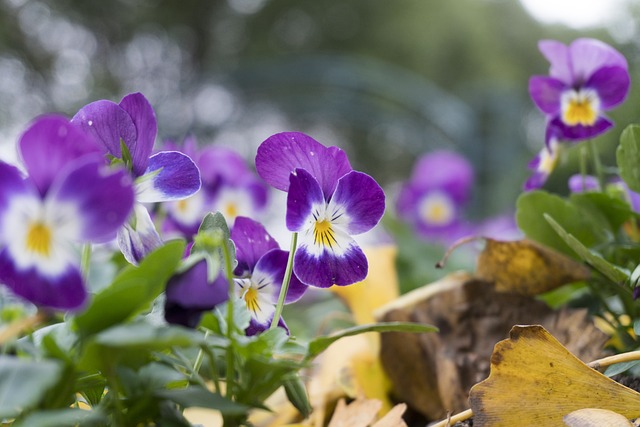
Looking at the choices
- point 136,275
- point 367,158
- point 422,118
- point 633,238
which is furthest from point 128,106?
point 367,158

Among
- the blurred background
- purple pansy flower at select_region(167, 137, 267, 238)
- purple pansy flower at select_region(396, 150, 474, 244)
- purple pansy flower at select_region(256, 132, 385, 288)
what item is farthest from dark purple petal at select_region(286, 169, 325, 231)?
the blurred background

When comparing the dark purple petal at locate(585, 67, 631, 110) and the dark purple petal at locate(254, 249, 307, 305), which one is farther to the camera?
the dark purple petal at locate(585, 67, 631, 110)

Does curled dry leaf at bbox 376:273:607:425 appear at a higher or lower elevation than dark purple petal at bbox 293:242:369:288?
lower

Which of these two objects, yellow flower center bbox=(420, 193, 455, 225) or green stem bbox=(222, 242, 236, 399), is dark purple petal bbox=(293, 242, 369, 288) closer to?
green stem bbox=(222, 242, 236, 399)

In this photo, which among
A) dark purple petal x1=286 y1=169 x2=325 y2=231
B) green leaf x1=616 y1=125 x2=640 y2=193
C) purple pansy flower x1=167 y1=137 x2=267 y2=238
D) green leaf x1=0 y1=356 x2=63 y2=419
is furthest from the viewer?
purple pansy flower x1=167 y1=137 x2=267 y2=238

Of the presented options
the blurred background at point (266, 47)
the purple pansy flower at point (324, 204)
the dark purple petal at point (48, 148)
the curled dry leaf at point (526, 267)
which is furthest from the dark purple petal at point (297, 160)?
the blurred background at point (266, 47)

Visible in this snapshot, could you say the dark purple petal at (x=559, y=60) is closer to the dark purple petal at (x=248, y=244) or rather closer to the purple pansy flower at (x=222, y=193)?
the dark purple petal at (x=248, y=244)

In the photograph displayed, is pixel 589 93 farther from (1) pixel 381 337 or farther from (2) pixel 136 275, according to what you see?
(2) pixel 136 275
